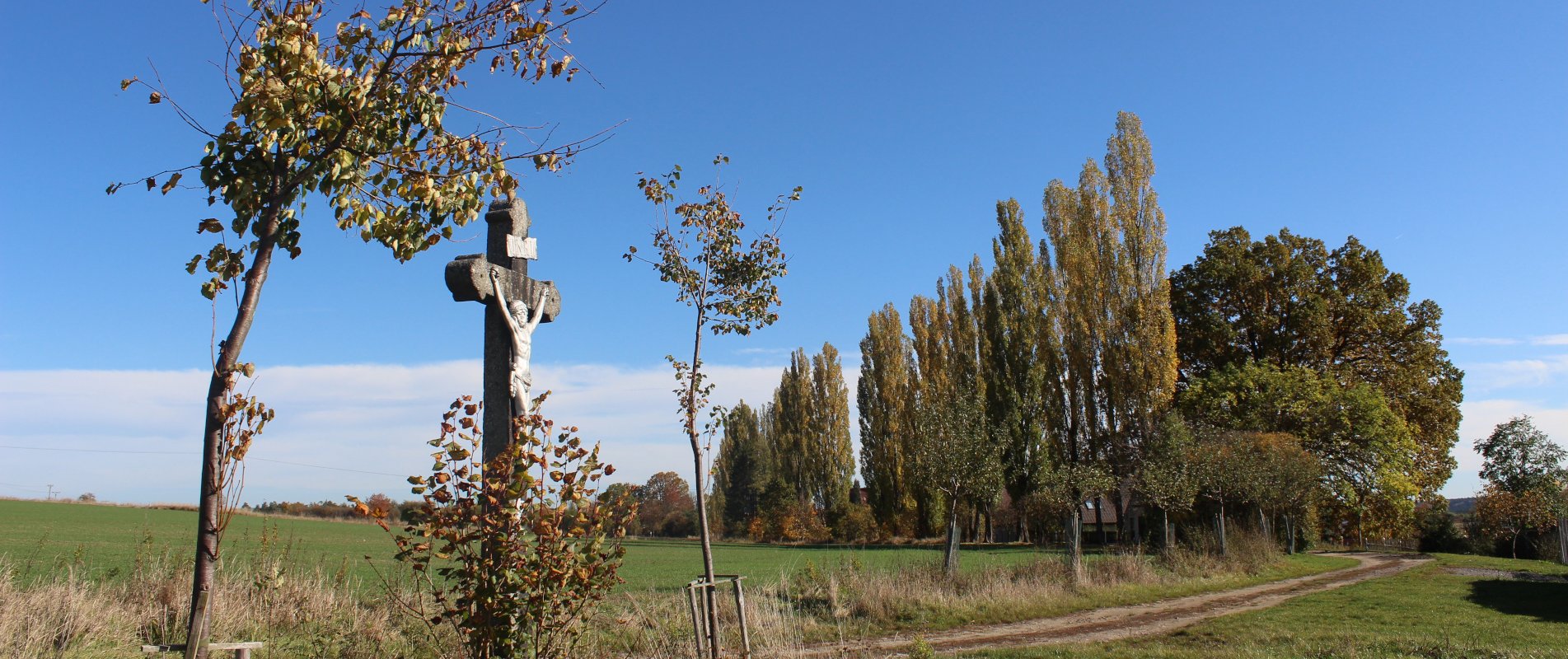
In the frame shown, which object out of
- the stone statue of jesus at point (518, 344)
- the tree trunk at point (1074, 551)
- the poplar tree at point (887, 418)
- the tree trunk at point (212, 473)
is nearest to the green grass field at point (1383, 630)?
the tree trunk at point (1074, 551)

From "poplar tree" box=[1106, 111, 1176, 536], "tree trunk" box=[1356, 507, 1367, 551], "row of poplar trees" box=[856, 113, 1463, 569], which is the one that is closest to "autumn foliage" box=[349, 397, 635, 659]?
"row of poplar trees" box=[856, 113, 1463, 569]

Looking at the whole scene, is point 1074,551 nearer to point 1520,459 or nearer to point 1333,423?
point 1333,423

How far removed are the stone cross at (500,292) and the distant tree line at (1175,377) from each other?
17.5 metres

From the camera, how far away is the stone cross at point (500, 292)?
5836 millimetres

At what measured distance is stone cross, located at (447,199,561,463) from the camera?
19.1 feet

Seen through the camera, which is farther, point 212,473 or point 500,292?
point 500,292

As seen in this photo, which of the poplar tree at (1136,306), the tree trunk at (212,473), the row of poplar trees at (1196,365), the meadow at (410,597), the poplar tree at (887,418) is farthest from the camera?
the poplar tree at (887,418)

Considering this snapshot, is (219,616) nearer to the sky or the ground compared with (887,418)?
nearer to the ground

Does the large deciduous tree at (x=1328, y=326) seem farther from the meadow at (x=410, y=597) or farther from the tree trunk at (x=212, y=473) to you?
the tree trunk at (x=212, y=473)

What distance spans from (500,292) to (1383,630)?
1081 centimetres

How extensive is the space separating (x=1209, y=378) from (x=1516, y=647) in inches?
881

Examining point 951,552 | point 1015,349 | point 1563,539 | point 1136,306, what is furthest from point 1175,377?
point 951,552

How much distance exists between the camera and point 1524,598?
49.3 ft

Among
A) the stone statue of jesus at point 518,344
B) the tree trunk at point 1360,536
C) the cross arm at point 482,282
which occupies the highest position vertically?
the cross arm at point 482,282
